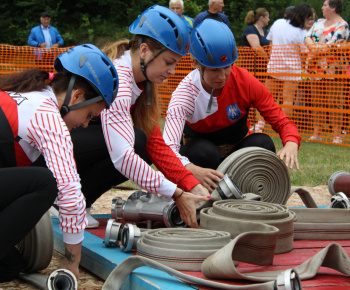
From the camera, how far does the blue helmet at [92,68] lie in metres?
3.14

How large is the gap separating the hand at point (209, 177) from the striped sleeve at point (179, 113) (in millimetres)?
232

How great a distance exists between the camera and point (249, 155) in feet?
13.8

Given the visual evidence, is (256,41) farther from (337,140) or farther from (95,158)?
(95,158)

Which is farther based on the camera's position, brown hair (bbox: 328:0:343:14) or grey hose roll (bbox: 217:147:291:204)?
brown hair (bbox: 328:0:343:14)

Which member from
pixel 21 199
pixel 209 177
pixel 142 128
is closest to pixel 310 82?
pixel 209 177

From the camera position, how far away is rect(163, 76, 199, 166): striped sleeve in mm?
4453

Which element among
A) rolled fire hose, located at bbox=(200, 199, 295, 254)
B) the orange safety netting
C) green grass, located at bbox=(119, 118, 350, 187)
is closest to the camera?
rolled fire hose, located at bbox=(200, 199, 295, 254)

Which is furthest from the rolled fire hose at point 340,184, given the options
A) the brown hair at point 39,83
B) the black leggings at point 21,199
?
the black leggings at point 21,199

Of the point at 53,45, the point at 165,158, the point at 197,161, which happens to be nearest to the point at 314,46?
the point at 197,161

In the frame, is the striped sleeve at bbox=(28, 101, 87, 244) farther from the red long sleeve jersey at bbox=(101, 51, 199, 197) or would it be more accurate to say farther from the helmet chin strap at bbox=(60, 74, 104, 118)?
the red long sleeve jersey at bbox=(101, 51, 199, 197)

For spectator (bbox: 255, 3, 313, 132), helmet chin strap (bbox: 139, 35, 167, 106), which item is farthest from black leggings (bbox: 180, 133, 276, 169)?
spectator (bbox: 255, 3, 313, 132)

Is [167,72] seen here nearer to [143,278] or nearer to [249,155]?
[249,155]

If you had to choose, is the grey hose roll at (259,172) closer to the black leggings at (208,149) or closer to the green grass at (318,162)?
the black leggings at (208,149)

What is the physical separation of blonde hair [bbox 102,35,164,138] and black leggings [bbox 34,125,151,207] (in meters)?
0.11
